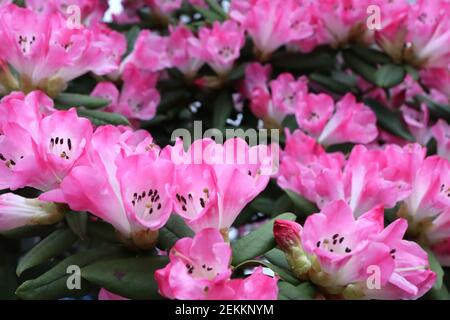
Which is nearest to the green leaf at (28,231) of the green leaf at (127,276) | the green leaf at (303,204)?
the green leaf at (127,276)

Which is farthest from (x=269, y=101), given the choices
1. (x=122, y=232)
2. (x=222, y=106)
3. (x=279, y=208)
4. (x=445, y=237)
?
(x=122, y=232)

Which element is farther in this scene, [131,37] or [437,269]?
[131,37]

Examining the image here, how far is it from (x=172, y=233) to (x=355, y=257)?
7.8 inches

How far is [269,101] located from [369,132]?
0.61ft

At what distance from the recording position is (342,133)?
3.60ft

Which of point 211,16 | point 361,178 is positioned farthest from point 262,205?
point 211,16

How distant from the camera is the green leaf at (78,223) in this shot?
71 cm

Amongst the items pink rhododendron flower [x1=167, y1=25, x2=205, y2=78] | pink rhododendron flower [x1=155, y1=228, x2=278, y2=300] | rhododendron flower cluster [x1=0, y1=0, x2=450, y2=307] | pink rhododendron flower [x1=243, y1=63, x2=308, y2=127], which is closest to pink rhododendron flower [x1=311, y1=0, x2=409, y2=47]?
rhododendron flower cluster [x1=0, y1=0, x2=450, y2=307]

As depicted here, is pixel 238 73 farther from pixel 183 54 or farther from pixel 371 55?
pixel 371 55

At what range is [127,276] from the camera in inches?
25.7

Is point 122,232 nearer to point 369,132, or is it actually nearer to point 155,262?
point 155,262

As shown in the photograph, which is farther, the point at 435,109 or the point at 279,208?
the point at 435,109

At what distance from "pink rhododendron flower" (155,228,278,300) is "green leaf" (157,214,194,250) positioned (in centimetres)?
8
